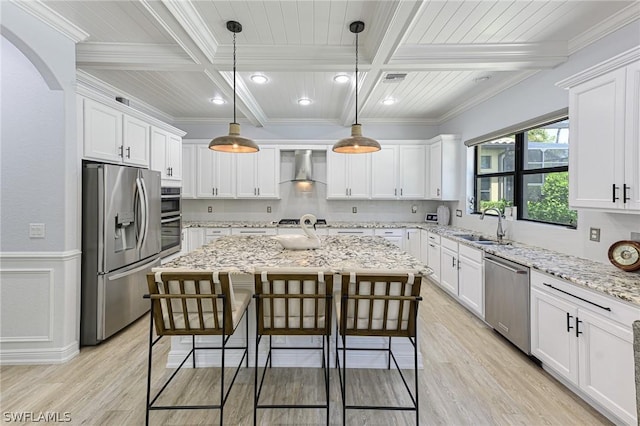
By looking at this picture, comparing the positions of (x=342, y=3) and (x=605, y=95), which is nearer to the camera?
(x=605, y=95)

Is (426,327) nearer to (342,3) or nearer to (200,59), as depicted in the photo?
(342,3)

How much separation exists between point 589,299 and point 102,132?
416cm

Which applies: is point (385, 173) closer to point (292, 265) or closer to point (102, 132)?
point (292, 265)

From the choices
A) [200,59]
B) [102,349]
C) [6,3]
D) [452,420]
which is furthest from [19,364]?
[452,420]

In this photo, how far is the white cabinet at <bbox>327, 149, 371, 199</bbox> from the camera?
5.45 meters

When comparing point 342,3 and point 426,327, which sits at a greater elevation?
point 342,3

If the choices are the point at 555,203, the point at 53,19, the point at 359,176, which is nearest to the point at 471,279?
the point at 555,203

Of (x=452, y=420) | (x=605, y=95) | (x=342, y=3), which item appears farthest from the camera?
(x=342, y=3)

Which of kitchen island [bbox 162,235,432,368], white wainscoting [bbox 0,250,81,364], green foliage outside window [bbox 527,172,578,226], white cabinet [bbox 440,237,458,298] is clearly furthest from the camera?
white cabinet [bbox 440,237,458,298]

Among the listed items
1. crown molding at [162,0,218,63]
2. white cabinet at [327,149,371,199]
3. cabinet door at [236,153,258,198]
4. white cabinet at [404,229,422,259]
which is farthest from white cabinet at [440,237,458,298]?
crown molding at [162,0,218,63]

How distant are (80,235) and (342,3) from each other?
2953 mm

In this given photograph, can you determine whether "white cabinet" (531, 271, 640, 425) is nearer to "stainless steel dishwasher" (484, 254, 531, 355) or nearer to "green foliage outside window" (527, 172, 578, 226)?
"stainless steel dishwasher" (484, 254, 531, 355)

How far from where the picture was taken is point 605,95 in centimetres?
209

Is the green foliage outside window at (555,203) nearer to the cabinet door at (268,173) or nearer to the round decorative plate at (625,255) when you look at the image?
the round decorative plate at (625,255)
